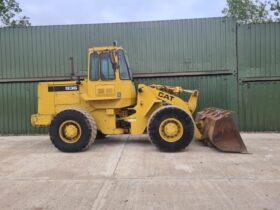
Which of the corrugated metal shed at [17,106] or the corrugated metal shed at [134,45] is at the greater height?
the corrugated metal shed at [134,45]

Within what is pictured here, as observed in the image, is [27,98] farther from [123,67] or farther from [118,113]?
[123,67]

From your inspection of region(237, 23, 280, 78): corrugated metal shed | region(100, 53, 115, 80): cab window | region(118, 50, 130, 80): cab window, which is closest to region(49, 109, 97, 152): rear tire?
region(100, 53, 115, 80): cab window

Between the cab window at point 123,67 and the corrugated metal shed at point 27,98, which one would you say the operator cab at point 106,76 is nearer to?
the cab window at point 123,67

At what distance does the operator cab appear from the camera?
9969 mm

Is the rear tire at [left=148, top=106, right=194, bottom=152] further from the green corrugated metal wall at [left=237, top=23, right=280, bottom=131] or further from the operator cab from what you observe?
the green corrugated metal wall at [left=237, top=23, right=280, bottom=131]

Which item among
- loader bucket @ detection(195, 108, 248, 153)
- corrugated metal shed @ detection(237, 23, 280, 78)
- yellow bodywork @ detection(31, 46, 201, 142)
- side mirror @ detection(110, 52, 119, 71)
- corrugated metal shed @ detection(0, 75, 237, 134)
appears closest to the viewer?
loader bucket @ detection(195, 108, 248, 153)

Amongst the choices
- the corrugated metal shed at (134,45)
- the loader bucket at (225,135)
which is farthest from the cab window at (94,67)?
the corrugated metal shed at (134,45)

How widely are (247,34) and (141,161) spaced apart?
22.7 ft

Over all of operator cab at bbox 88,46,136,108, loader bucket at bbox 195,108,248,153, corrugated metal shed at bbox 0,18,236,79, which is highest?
corrugated metal shed at bbox 0,18,236,79

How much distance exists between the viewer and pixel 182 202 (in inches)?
215

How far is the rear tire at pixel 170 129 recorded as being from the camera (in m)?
9.38

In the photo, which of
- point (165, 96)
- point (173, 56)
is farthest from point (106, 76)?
point (173, 56)

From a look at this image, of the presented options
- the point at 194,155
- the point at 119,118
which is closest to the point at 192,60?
the point at 119,118

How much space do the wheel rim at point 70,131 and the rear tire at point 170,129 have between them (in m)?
1.85
